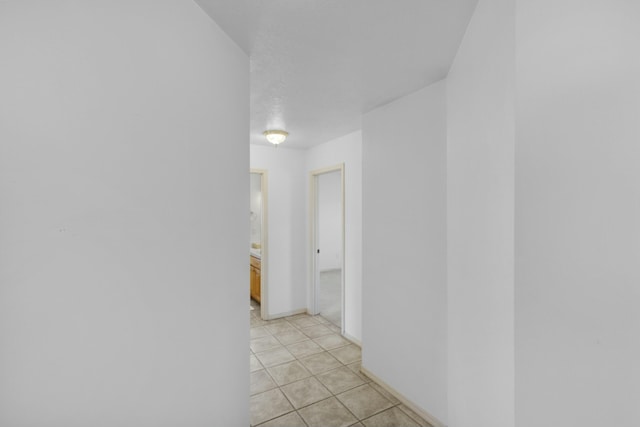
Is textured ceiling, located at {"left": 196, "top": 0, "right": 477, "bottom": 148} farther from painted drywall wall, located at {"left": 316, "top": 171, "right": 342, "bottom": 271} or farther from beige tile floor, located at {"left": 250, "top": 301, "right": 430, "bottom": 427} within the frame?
painted drywall wall, located at {"left": 316, "top": 171, "right": 342, "bottom": 271}

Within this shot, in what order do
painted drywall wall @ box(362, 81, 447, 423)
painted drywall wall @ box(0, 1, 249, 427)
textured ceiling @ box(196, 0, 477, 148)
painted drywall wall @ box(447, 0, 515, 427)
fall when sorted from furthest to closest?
painted drywall wall @ box(362, 81, 447, 423)
textured ceiling @ box(196, 0, 477, 148)
painted drywall wall @ box(447, 0, 515, 427)
painted drywall wall @ box(0, 1, 249, 427)

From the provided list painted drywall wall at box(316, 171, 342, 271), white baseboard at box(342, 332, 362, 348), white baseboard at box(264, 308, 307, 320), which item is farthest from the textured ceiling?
painted drywall wall at box(316, 171, 342, 271)

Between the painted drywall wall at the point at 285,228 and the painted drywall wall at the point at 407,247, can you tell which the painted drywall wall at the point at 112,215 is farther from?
the painted drywall wall at the point at 285,228

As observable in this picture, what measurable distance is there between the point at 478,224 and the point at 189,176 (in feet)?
4.22

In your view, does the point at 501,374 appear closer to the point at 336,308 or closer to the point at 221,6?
the point at 221,6

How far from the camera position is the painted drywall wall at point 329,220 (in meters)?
7.00

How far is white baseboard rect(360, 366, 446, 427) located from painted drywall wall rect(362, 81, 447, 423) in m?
0.03

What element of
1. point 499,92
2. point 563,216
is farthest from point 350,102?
point 563,216

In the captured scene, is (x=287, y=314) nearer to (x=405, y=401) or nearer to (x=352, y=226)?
(x=352, y=226)

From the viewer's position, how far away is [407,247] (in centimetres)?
225

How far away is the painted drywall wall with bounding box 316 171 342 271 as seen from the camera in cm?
700

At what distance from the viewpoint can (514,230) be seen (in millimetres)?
931

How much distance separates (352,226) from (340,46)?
2.16m

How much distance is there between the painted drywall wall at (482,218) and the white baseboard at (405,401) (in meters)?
0.26
